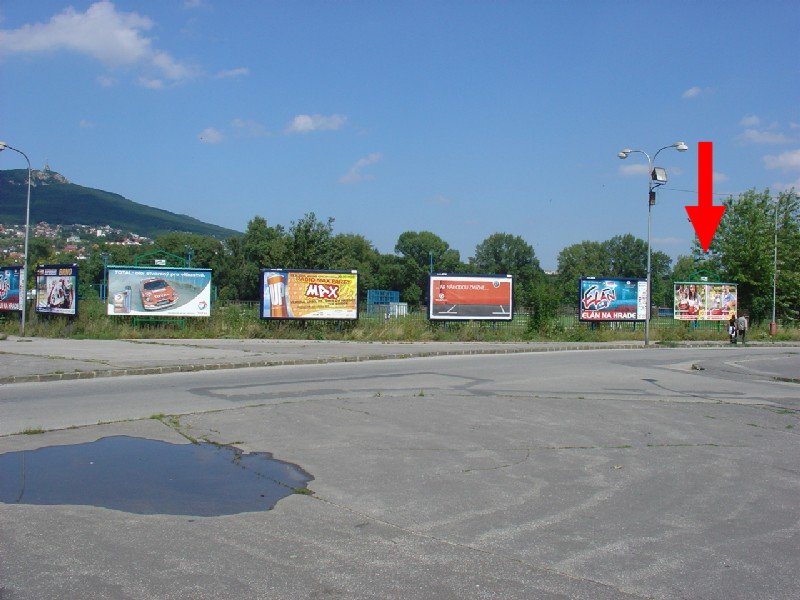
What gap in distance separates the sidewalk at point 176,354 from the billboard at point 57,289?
9.42ft

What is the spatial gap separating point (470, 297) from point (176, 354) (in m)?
17.0

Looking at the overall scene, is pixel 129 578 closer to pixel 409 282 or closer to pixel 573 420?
pixel 573 420

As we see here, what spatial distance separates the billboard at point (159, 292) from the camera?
1227 inches

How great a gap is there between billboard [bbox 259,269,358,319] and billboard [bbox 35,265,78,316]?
26.7 ft

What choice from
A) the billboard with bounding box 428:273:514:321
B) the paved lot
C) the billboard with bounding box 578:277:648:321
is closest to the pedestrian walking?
the billboard with bounding box 578:277:648:321

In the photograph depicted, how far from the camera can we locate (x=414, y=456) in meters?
8.74

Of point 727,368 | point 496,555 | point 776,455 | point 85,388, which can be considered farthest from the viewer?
point 727,368

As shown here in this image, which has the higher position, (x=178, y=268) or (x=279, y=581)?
(x=178, y=268)

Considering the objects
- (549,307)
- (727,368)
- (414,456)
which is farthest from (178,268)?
(414,456)

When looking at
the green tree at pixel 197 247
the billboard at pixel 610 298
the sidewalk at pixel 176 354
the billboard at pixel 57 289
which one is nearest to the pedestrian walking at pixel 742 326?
the billboard at pixel 610 298

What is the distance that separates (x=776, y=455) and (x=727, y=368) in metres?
14.3

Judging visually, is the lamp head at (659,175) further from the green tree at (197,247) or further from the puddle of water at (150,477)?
the green tree at (197,247)

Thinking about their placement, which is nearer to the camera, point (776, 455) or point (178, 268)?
point (776, 455)

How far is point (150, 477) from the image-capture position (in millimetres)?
7406
